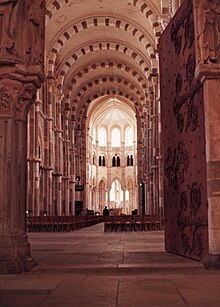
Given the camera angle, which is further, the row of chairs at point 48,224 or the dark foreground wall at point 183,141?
the row of chairs at point 48,224

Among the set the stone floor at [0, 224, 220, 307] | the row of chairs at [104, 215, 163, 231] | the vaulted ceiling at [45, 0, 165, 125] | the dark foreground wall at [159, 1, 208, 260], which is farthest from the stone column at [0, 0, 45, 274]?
the vaulted ceiling at [45, 0, 165, 125]

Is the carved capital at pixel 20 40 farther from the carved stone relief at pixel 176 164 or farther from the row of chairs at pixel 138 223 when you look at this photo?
the row of chairs at pixel 138 223

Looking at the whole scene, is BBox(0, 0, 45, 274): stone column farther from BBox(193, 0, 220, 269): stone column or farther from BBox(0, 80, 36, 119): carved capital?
BBox(193, 0, 220, 269): stone column

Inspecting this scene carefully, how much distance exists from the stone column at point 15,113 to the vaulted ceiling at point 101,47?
18.6 meters

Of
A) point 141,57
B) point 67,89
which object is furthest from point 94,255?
point 67,89

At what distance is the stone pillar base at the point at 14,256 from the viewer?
7.21m

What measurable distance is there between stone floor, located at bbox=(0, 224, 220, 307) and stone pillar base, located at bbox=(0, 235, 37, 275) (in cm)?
22

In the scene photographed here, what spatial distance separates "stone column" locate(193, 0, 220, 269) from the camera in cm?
745

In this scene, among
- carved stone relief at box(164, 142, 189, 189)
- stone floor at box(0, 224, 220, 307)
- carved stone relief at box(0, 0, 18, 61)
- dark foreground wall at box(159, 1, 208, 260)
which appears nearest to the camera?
stone floor at box(0, 224, 220, 307)

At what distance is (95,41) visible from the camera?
1441 inches

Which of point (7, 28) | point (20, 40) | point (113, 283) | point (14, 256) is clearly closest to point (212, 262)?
point (113, 283)

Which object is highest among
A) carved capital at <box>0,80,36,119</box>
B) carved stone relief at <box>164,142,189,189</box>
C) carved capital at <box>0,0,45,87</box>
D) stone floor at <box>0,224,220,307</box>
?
carved capital at <box>0,0,45,87</box>

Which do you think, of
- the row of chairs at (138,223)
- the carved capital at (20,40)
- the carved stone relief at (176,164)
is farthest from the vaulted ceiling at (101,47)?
the carved capital at (20,40)

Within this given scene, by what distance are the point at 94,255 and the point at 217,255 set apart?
9.76ft
